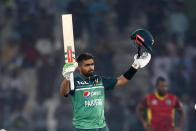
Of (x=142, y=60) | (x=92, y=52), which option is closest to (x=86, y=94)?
(x=142, y=60)

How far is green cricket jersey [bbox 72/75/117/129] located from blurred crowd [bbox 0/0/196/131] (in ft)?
19.3

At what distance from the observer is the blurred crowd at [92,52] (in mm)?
12969

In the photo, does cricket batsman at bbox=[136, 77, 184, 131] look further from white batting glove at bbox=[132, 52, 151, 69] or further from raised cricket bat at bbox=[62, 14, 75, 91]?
raised cricket bat at bbox=[62, 14, 75, 91]

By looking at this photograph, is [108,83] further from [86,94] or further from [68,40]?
[68,40]

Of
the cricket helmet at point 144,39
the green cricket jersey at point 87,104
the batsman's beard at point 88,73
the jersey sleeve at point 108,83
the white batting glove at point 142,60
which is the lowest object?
the green cricket jersey at point 87,104

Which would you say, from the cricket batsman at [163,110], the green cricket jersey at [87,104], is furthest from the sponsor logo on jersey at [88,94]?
the cricket batsman at [163,110]

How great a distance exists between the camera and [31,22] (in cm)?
1430

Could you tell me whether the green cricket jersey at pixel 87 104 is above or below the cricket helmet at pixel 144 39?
below

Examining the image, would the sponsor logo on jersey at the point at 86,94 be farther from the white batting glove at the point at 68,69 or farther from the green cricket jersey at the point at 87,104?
the white batting glove at the point at 68,69

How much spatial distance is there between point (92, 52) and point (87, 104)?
701 cm

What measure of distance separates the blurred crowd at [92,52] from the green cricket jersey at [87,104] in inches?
231

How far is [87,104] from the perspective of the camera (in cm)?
661

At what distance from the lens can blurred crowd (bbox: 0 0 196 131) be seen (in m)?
13.0

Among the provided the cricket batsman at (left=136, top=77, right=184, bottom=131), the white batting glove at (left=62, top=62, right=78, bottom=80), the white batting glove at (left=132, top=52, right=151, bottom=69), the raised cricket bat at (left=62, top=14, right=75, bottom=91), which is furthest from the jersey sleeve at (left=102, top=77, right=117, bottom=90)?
the cricket batsman at (left=136, top=77, right=184, bottom=131)
